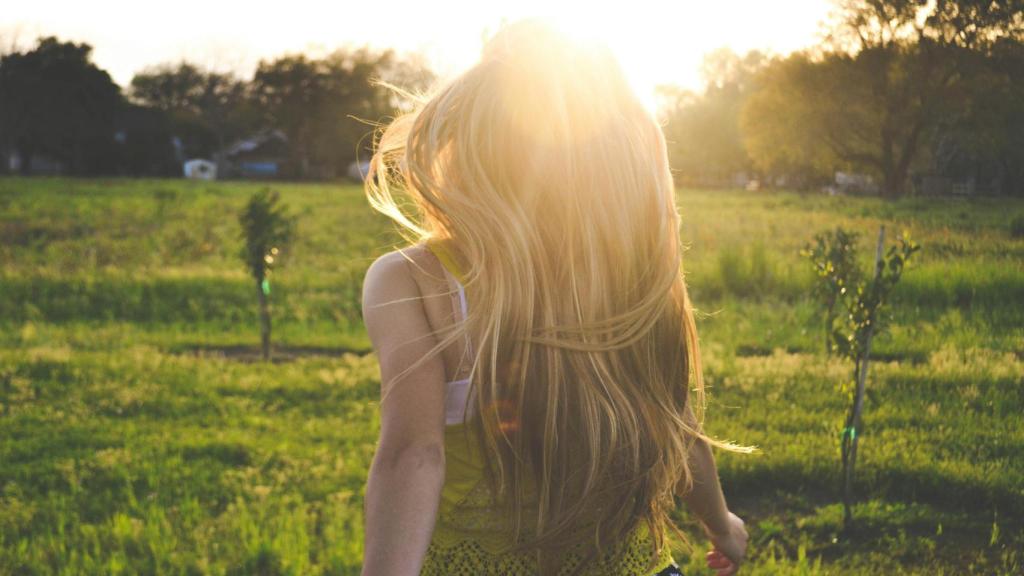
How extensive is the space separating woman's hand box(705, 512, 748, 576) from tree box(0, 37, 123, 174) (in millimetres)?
56656

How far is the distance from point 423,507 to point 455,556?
214 mm

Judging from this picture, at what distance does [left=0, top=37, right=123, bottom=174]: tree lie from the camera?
51812mm

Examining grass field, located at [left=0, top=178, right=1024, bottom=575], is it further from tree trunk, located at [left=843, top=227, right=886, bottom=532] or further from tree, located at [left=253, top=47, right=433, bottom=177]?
tree, located at [left=253, top=47, right=433, bottom=177]

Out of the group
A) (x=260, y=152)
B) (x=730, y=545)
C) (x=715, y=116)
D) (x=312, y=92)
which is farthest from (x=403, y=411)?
(x=260, y=152)

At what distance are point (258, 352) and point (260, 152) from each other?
8215cm

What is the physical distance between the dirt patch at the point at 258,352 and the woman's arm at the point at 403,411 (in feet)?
34.1

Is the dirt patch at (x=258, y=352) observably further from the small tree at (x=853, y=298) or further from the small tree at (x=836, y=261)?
the small tree at (x=853, y=298)

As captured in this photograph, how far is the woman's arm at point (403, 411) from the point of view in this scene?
165 centimetres

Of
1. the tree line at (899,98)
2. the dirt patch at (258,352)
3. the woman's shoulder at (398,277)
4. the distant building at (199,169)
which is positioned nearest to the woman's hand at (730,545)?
the woman's shoulder at (398,277)

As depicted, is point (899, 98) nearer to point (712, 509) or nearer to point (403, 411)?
point (712, 509)

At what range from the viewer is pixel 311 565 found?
4.68 metres

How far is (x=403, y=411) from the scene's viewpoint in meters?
1.67

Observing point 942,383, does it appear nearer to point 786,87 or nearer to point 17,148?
point 786,87

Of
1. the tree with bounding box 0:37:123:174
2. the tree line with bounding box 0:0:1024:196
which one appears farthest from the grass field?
the tree with bounding box 0:37:123:174
